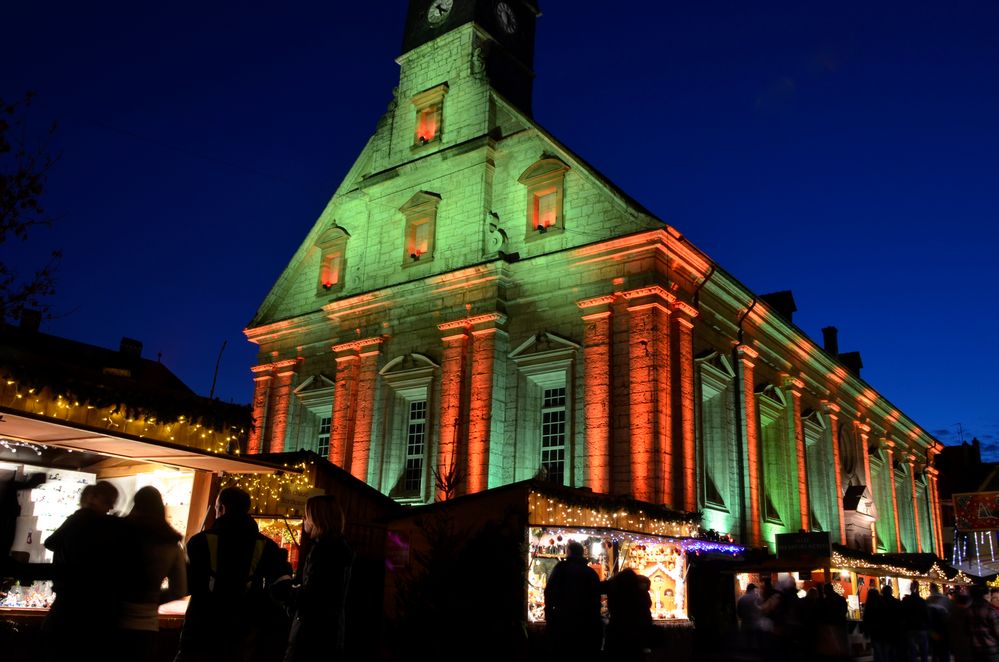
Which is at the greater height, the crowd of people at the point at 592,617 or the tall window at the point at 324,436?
the tall window at the point at 324,436

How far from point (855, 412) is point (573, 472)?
20.3 meters

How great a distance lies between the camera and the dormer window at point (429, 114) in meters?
30.4

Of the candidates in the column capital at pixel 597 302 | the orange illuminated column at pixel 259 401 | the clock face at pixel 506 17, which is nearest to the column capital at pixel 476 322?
the column capital at pixel 597 302

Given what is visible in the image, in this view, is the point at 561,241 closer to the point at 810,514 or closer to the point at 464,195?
the point at 464,195

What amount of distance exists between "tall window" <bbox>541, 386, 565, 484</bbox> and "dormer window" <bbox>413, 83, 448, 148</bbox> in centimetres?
1050

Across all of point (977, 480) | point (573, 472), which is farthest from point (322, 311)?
point (977, 480)

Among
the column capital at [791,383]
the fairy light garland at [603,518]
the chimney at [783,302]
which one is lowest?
the fairy light garland at [603,518]

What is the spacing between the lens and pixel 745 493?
25.7m

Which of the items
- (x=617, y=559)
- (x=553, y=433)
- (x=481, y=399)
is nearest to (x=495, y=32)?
(x=481, y=399)

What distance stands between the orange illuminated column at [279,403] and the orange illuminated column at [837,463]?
20.7m

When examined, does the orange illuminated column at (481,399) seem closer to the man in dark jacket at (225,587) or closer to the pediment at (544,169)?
the pediment at (544,169)

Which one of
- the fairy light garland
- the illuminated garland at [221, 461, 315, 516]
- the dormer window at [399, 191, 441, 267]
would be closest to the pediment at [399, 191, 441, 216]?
the dormer window at [399, 191, 441, 267]

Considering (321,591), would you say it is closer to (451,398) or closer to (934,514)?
(451,398)

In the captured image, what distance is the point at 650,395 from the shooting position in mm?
22469
